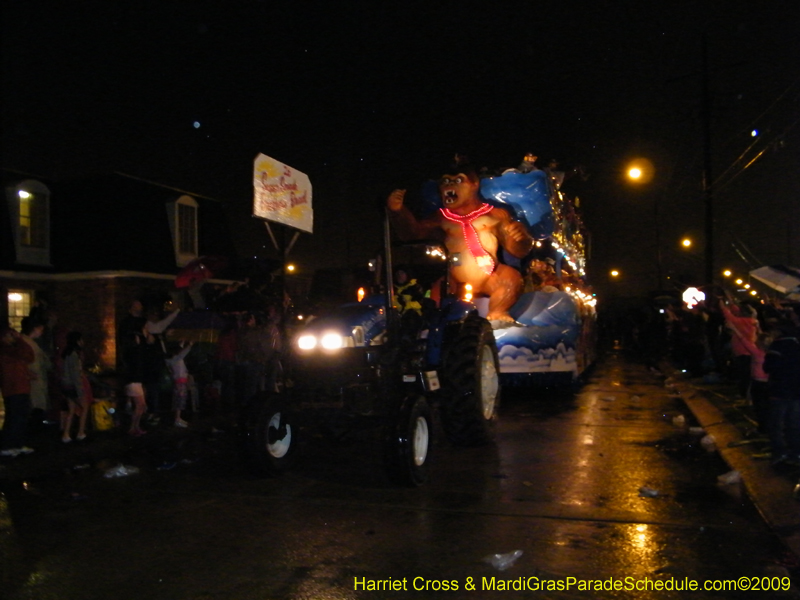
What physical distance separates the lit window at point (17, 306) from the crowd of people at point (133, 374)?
739cm

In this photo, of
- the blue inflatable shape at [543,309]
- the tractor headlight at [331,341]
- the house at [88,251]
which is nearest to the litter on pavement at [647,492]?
the tractor headlight at [331,341]

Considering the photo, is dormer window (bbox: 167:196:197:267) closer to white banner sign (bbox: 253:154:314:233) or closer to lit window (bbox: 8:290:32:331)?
→ lit window (bbox: 8:290:32:331)

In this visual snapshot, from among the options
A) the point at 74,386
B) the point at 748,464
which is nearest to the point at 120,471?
the point at 74,386

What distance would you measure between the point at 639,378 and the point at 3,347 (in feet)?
47.3

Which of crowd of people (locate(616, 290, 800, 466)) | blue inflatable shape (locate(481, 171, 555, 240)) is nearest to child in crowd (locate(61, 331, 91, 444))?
blue inflatable shape (locate(481, 171, 555, 240))

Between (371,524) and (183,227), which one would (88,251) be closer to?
(183,227)

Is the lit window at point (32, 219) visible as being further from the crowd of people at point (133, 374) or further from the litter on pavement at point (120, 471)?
the litter on pavement at point (120, 471)

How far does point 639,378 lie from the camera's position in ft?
60.2

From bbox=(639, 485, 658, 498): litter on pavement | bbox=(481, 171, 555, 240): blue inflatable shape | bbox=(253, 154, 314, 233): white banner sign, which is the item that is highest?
bbox=(253, 154, 314, 233): white banner sign

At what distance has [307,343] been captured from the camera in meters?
7.74

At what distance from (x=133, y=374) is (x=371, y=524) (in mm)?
5367

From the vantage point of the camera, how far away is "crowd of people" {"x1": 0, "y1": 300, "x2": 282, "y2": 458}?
339 inches

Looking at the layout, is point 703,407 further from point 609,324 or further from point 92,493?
point 609,324

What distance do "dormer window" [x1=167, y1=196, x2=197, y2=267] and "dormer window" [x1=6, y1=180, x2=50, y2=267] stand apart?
3335mm
